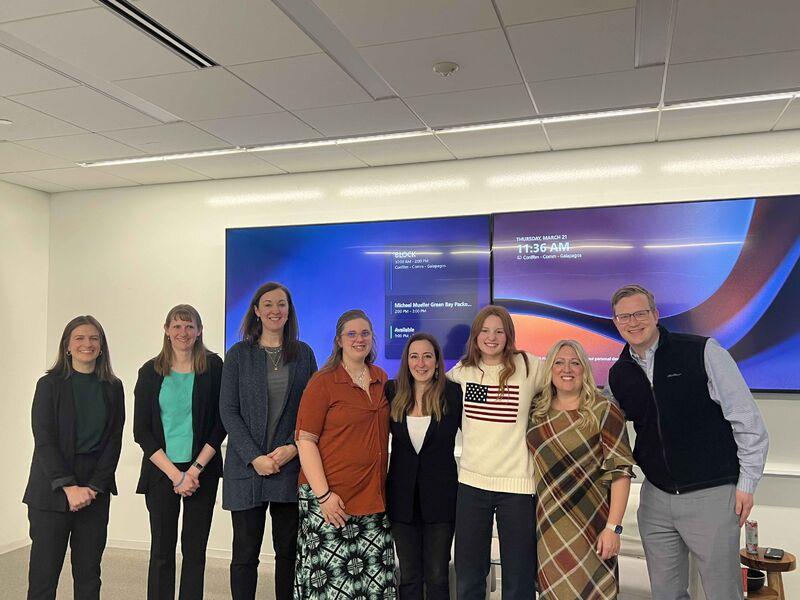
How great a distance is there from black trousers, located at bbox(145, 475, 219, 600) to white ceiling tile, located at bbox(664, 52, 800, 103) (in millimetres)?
2855

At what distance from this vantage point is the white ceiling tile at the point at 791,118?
3494 millimetres

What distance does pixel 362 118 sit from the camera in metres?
3.68

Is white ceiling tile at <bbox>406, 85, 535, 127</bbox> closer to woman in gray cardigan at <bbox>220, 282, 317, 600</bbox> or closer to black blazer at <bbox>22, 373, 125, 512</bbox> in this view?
woman in gray cardigan at <bbox>220, 282, 317, 600</bbox>

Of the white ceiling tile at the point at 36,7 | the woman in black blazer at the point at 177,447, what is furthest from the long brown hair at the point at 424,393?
the white ceiling tile at the point at 36,7

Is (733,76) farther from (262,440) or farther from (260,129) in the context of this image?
(262,440)

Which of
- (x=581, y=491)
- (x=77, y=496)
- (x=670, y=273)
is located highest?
(x=670, y=273)

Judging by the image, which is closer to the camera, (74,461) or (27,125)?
(74,461)

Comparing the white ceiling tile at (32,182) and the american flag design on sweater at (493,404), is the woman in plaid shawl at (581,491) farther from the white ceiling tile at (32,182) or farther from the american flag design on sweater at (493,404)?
the white ceiling tile at (32,182)

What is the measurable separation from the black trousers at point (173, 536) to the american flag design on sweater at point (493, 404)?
131 centimetres

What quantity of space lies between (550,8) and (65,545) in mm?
2997

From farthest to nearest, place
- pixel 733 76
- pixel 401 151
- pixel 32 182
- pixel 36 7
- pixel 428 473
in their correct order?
pixel 32 182
pixel 401 151
pixel 733 76
pixel 428 473
pixel 36 7

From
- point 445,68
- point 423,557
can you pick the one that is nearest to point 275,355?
point 423,557

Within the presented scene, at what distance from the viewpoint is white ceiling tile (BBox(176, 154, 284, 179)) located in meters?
4.47

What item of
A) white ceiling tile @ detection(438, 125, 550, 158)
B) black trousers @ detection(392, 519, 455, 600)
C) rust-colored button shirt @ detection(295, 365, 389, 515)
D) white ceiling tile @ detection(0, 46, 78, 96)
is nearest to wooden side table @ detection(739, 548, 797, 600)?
black trousers @ detection(392, 519, 455, 600)
